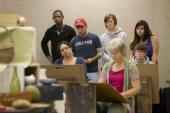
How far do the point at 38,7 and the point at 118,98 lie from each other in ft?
10.6

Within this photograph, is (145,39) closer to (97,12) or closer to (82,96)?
(97,12)

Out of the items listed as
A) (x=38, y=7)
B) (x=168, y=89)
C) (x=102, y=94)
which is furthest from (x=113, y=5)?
(x=102, y=94)

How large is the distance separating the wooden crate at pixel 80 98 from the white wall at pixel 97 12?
294 cm

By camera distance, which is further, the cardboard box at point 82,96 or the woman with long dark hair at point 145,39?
the woman with long dark hair at point 145,39

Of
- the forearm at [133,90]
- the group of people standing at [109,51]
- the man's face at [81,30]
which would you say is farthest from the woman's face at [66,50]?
the forearm at [133,90]

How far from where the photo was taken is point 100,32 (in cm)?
623

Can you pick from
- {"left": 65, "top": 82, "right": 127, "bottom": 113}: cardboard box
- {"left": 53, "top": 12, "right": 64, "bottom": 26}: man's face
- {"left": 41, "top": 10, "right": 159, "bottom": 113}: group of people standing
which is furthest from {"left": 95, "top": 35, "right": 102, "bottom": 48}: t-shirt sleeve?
{"left": 65, "top": 82, "right": 127, "bottom": 113}: cardboard box

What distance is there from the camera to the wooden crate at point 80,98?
3.27 m

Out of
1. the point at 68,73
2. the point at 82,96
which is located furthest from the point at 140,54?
the point at 82,96

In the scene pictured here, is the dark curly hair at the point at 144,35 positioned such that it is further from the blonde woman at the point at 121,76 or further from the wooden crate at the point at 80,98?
the wooden crate at the point at 80,98

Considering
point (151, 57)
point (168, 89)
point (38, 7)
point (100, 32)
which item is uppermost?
point (38, 7)

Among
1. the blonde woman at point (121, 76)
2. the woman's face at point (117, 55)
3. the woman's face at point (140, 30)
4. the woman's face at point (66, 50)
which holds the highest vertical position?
the woman's face at point (140, 30)

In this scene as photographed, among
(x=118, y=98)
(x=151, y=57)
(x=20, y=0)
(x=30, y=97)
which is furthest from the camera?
(x=20, y=0)

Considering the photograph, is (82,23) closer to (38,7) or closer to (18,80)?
(38,7)
